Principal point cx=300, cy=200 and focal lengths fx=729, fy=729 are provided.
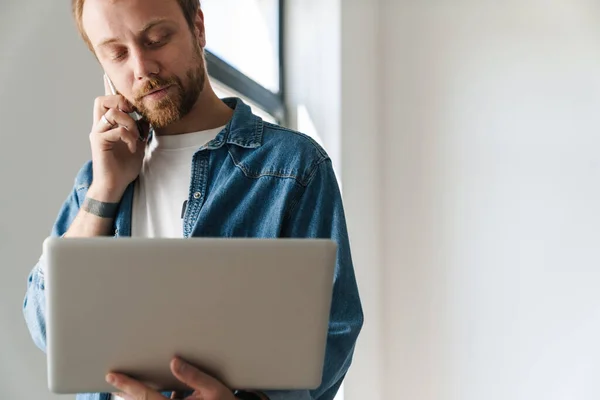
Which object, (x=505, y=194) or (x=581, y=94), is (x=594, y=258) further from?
(x=581, y=94)

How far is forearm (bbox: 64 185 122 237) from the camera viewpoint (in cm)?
106

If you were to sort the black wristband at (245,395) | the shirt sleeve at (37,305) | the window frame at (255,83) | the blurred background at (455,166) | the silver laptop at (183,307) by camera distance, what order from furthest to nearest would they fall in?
the blurred background at (455,166) → the window frame at (255,83) → the shirt sleeve at (37,305) → the black wristband at (245,395) → the silver laptop at (183,307)

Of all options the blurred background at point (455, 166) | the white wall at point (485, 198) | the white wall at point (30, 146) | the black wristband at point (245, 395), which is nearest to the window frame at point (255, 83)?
the blurred background at point (455, 166)

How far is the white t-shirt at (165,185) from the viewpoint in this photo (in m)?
1.08

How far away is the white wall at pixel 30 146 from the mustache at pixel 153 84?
0.74 feet

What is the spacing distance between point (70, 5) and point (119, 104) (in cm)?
27

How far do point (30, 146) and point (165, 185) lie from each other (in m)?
Result: 0.25

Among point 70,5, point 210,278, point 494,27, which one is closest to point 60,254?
point 210,278

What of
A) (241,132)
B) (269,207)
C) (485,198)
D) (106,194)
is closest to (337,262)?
(269,207)

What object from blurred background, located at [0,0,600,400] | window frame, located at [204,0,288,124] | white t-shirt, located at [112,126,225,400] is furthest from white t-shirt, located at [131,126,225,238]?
blurred background, located at [0,0,600,400]

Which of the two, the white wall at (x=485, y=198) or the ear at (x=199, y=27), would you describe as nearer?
the ear at (x=199, y=27)

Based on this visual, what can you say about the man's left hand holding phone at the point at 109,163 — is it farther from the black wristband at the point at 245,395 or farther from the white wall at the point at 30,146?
the black wristband at the point at 245,395

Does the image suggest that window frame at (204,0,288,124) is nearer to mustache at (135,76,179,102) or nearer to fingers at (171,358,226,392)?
mustache at (135,76,179,102)

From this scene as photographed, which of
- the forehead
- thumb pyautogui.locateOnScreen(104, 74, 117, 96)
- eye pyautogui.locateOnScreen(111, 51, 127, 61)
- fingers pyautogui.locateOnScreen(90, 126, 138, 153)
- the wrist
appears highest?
the forehead
